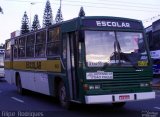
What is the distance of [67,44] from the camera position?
14.3m

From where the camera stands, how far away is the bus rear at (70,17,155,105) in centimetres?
1286

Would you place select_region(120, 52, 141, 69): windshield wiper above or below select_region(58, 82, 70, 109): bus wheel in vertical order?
above

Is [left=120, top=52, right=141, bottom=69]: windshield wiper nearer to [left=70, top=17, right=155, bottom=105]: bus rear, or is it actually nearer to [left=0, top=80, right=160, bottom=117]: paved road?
[left=70, top=17, right=155, bottom=105]: bus rear

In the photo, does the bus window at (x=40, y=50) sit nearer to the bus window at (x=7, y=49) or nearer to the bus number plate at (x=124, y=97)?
the bus number plate at (x=124, y=97)

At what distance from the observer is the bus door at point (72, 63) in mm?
13625

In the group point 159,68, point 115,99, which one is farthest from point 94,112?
point 159,68

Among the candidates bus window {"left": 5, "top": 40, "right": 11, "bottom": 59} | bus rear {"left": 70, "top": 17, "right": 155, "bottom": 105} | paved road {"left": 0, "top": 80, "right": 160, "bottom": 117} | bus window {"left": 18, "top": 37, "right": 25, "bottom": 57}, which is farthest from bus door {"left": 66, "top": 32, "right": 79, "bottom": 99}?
bus window {"left": 5, "top": 40, "right": 11, "bottom": 59}

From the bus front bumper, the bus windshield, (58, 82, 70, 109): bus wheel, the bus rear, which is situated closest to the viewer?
the bus front bumper

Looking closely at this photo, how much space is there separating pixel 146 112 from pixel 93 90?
183cm

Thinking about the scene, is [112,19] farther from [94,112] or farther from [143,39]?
[94,112]

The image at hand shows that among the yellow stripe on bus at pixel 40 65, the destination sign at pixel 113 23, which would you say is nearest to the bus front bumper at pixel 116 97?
the destination sign at pixel 113 23

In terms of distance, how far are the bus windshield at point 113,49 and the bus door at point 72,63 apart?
1.97 feet

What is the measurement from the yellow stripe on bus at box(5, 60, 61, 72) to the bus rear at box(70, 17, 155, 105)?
1.87 metres

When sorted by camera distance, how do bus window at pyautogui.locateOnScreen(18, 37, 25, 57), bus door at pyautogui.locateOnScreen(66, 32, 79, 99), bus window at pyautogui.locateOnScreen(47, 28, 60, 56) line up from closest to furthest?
1. bus door at pyautogui.locateOnScreen(66, 32, 79, 99)
2. bus window at pyautogui.locateOnScreen(47, 28, 60, 56)
3. bus window at pyautogui.locateOnScreen(18, 37, 25, 57)
